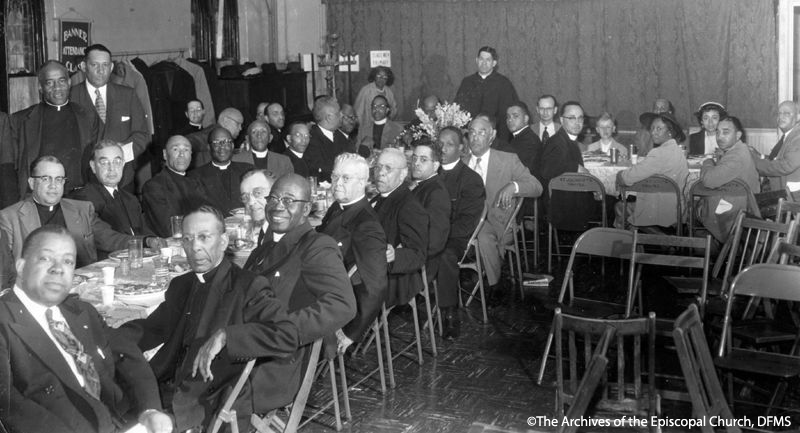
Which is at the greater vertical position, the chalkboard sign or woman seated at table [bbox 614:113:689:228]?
the chalkboard sign

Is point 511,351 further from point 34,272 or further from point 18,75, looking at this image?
point 18,75

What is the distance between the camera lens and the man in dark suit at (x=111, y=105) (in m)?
7.45

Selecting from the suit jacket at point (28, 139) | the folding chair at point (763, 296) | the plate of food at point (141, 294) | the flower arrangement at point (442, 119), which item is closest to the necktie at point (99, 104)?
the suit jacket at point (28, 139)

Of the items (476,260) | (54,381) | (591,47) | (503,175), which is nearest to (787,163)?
(503,175)

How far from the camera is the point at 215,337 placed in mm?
3393

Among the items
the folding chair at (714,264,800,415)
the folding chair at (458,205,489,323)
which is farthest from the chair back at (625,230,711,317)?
the folding chair at (458,205,489,323)

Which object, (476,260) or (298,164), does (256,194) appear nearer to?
(476,260)

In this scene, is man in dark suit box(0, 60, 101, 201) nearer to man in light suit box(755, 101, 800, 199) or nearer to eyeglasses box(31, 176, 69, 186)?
eyeglasses box(31, 176, 69, 186)

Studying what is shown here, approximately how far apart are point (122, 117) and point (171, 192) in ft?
3.90

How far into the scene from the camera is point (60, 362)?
3.12 metres

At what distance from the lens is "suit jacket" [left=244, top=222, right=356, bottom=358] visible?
385 centimetres

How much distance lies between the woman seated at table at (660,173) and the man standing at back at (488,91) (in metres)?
2.99

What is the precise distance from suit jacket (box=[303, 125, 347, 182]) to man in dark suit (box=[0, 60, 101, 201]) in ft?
7.56

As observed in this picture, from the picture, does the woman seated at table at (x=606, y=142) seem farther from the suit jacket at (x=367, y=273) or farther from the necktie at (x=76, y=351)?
the necktie at (x=76, y=351)
